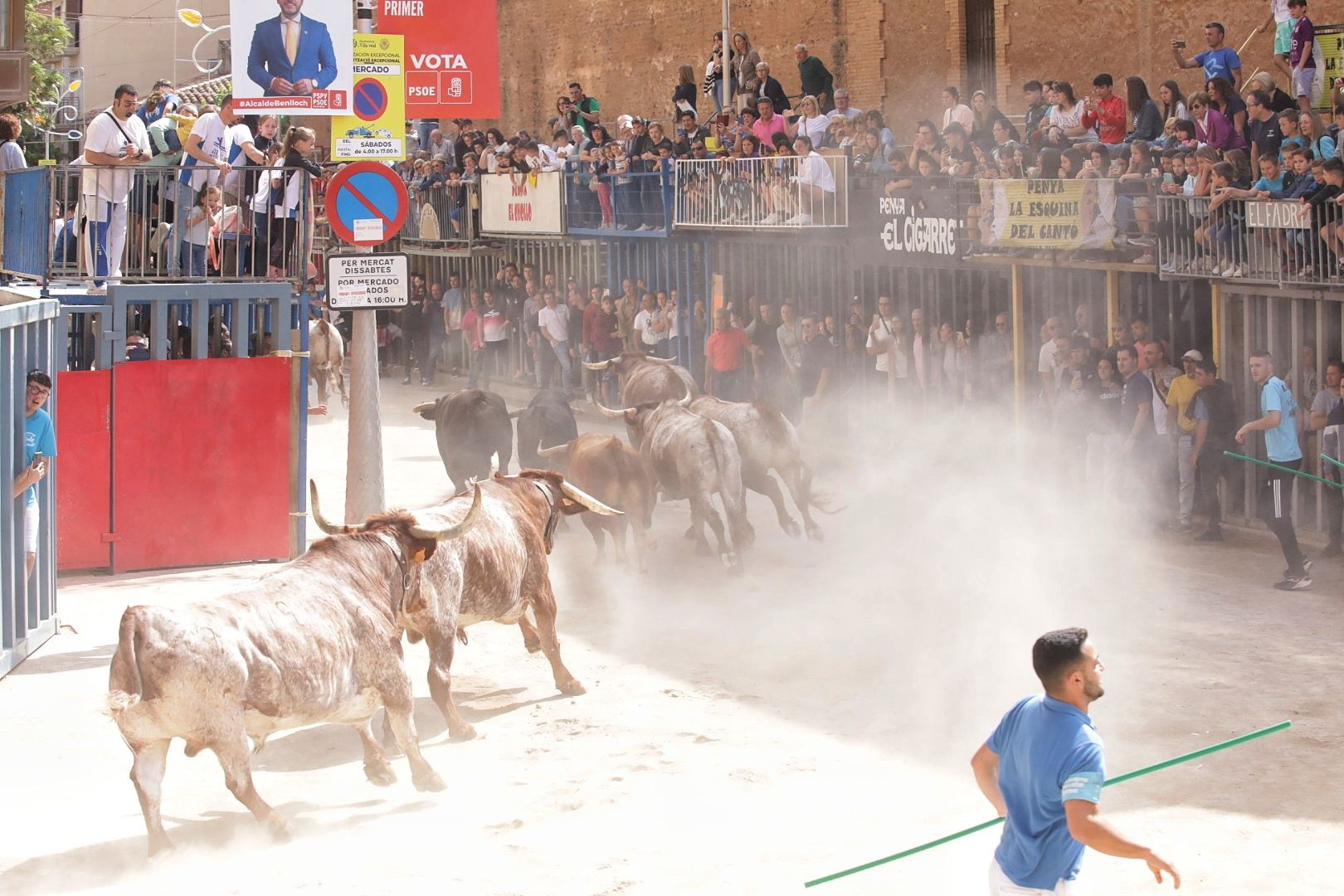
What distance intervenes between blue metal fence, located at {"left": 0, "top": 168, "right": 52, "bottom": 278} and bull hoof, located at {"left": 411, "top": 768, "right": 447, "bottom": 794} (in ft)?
24.0

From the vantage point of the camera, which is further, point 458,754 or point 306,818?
point 458,754

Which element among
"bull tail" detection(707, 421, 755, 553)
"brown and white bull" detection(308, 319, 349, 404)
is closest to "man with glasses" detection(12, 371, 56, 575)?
"bull tail" detection(707, 421, 755, 553)

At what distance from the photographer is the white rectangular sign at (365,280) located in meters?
12.0

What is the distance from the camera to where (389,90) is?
12.4 meters

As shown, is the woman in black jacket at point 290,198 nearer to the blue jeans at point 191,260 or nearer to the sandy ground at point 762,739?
the blue jeans at point 191,260

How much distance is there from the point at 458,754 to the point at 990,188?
10488 millimetres

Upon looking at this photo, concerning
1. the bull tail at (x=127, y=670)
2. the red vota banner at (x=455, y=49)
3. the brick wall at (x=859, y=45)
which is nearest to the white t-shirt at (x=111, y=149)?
the red vota banner at (x=455, y=49)

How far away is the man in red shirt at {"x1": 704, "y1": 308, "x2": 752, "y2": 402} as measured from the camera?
21.5 metres

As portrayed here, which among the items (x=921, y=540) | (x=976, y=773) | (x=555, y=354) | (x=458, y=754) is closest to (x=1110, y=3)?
(x=555, y=354)

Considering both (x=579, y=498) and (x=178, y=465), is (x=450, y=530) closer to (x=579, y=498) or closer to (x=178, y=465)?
(x=579, y=498)

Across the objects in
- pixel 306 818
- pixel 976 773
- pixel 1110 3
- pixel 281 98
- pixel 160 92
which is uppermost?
pixel 1110 3

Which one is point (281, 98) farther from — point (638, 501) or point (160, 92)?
point (160, 92)

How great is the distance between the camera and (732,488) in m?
13.9

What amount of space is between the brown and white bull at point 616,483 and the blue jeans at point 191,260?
3314mm
